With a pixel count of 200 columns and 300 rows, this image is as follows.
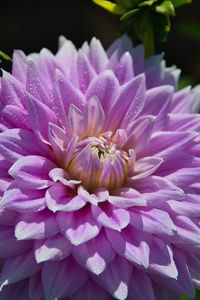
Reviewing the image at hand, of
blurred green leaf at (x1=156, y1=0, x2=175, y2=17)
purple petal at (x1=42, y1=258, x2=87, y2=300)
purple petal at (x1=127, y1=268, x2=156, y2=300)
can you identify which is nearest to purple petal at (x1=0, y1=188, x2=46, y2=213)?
purple petal at (x1=42, y1=258, x2=87, y2=300)

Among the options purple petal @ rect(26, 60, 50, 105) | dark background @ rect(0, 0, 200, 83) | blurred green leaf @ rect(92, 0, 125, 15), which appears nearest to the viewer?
purple petal @ rect(26, 60, 50, 105)

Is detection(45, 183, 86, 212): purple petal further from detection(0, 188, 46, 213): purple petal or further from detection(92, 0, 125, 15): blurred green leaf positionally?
detection(92, 0, 125, 15): blurred green leaf

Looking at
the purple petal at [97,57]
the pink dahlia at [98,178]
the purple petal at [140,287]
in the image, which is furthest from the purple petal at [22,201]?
the purple petal at [97,57]

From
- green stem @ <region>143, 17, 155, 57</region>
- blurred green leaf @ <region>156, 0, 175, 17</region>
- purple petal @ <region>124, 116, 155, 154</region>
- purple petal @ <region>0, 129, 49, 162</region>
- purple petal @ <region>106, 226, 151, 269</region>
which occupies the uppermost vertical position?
blurred green leaf @ <region>156, 0, 175, 17</region>

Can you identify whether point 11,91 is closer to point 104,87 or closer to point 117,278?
point 104,87

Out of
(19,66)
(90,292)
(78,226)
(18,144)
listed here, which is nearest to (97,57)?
(19,66)

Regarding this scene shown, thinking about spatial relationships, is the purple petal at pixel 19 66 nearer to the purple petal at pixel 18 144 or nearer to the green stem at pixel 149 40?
the purple petal at pixel 18 144
